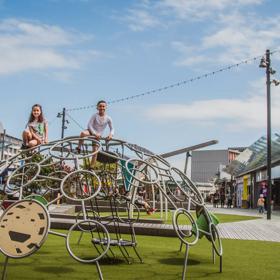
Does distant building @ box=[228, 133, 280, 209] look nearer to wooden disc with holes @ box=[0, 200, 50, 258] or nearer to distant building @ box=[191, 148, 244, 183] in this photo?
wooden disc with holes @ box=[0, 200, 50, 258]

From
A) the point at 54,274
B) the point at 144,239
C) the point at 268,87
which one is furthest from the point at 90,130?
the point at 268,87

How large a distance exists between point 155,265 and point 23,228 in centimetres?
283

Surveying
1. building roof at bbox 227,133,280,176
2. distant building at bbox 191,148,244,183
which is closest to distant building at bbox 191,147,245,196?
distant building at bbox 191,148,244,183

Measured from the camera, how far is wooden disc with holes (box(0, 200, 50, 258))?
16.6 feet

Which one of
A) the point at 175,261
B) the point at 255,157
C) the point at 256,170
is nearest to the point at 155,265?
the point at 175,261

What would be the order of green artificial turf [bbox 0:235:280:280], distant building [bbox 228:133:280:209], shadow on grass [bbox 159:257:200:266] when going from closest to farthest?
1. green artificial turf [bbox 0:235:280:280]
2. shadow on grass [bbox 159:257:200:266]
3. distant building [bbox 228:133:280:209]

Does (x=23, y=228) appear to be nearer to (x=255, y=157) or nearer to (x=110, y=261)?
(x=110, y=261)

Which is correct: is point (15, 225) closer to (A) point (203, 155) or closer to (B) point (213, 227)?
(B) point (213, 227)

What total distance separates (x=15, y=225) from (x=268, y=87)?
19249 mm

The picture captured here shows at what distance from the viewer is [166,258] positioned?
8156 mm

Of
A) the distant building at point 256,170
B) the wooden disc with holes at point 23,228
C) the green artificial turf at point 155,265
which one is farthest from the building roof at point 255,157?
the wooden disc with holes at point 23,228

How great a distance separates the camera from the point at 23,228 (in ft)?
16.8

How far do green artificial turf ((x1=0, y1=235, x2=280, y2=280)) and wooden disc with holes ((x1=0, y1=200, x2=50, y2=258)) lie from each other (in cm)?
109

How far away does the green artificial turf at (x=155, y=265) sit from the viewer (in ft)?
21.2
